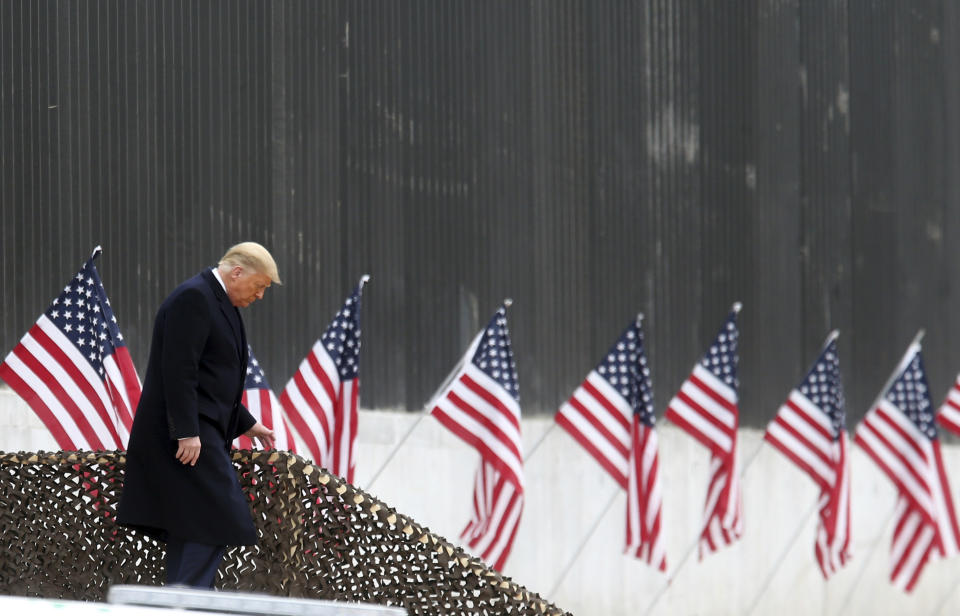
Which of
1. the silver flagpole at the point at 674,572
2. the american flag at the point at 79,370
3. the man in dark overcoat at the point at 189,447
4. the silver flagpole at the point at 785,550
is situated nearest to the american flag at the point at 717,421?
the silver flagpole at the point at 674,572

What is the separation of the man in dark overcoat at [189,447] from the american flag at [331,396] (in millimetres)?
4670

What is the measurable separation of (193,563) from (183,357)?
0.83 meters

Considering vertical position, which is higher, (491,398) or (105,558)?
(491,398)

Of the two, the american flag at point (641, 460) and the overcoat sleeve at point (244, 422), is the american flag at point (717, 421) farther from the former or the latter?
the overcoat sleeve at point (244, 422)

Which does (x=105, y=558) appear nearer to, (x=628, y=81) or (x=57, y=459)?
(x=57, y=459)

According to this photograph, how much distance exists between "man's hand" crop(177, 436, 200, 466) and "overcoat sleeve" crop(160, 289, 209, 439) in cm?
2

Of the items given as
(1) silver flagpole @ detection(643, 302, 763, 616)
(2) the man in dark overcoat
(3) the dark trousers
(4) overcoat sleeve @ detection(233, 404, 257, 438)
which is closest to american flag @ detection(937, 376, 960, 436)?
(1) silver flagpole @ detection(643, 302, 763, 616)

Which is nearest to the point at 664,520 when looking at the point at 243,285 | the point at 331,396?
the point at 331,396

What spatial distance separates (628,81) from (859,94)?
3.57m

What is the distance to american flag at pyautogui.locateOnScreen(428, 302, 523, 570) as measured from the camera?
40.8 ft

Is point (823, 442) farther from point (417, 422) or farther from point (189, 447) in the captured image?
point (189, 447)

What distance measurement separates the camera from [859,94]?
17266 mm

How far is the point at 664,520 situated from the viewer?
15.1 m

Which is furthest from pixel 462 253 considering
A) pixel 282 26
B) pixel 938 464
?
pixel 938 464
